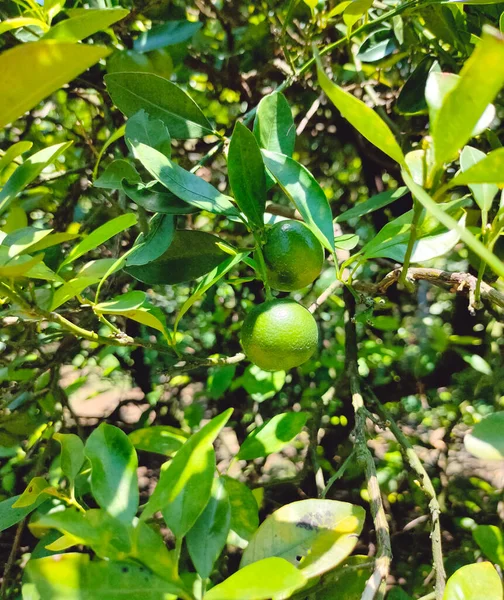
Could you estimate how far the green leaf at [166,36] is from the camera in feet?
3.31

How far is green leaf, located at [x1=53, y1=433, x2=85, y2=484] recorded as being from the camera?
737 millimetres

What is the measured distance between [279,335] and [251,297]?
0.96 meters

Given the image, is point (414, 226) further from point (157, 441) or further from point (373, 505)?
point (157, 441)

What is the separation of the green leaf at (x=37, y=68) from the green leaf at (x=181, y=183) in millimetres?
192

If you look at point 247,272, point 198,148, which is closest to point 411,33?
point 198,148

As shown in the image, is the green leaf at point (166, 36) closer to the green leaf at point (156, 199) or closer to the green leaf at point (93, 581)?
the green leaf at point (156, 199)

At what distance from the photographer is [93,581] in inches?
17.8

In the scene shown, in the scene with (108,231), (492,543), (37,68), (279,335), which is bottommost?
(492,543)

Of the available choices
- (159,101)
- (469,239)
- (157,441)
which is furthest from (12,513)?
(469,239)

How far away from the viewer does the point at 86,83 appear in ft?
4.15

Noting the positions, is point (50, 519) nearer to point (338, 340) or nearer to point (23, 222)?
point (23, 222)

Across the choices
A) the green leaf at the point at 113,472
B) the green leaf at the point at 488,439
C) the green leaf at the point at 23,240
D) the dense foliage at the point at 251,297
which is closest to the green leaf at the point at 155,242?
the dense foliage at the point at 251,297

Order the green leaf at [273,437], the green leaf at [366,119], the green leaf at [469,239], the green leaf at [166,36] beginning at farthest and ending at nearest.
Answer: the green leaf at [166,36], the green leaf at [273,437], the green leaf at [366,119], the green leaf at [469,239]

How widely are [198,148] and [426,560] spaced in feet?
5.01
